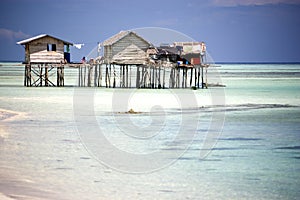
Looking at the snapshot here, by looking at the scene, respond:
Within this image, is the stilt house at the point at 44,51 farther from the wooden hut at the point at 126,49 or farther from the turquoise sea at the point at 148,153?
the turquoise sea at the point at 148,153

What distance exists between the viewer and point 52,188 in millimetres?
9312

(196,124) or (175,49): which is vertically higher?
(175,49)

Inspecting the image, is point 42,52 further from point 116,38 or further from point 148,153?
point 148,153

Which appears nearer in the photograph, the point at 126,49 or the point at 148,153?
the point at 148,153

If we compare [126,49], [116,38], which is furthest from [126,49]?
[116,38]

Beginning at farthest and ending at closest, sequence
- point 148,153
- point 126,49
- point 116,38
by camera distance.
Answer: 1. point 126,49
2. point 116,38
3. point 148,153

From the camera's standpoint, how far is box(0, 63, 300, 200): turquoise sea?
9.38 meters

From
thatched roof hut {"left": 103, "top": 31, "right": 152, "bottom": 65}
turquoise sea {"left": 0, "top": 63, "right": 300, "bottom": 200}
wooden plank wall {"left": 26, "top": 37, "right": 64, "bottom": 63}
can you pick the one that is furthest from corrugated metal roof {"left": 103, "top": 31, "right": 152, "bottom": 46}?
turquoise sea {"left": 0, "top": 63, "right": 300, "bottom": 200}

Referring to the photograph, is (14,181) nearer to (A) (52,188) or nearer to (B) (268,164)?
(A) (52,188)

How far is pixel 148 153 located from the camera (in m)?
12.7

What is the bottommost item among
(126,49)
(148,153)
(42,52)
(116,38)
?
(148,153)

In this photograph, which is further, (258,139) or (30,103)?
(30,103)

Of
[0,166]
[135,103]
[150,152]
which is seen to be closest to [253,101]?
[135,103]

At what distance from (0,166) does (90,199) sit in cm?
292
